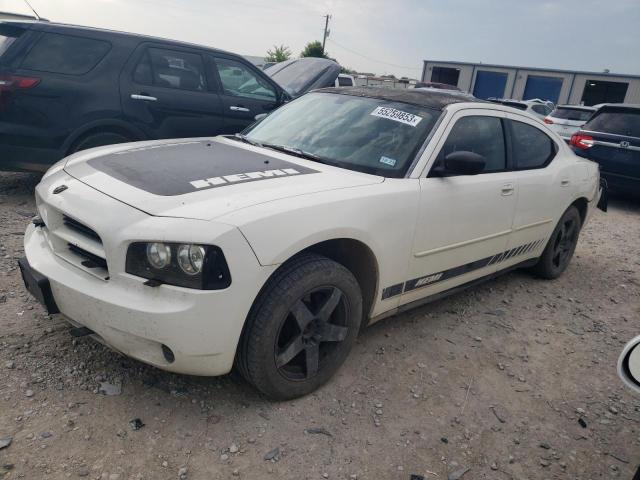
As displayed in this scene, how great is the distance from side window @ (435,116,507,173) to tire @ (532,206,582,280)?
49.5 inches

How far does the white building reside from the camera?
32.3m

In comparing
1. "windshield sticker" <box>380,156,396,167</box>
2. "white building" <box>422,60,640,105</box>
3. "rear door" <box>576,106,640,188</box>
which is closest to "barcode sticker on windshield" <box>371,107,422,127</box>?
"windshield sticker" <box>380,156,396,167</box>

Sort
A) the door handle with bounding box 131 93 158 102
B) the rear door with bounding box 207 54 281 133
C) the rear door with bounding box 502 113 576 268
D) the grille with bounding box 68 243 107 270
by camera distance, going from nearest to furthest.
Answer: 1. the grille with bounding box 68 243 107 270
2. the rear door with bounding box 502 113 576 268
3. the door handle with bounding box 131 93 158 102
4. the rear door with bounding box 207 54 281 133

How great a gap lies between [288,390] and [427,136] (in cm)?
173

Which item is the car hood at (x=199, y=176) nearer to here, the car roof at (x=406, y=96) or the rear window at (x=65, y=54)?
the car roof at (x=406, y=96)

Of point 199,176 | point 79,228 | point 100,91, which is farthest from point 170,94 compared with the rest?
point 79,228

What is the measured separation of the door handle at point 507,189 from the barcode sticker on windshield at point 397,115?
862 millimetres

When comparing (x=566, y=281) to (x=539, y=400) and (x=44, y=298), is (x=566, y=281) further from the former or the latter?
(x=44, y=298)

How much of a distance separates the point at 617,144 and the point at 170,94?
658 cm

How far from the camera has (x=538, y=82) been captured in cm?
3494

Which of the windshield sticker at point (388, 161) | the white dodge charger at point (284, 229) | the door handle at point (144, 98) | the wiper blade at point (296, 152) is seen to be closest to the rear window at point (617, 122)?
the white dodge charger at point (284, 229)

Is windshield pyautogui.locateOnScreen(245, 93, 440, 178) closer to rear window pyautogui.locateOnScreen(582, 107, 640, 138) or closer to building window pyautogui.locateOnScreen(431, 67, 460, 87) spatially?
rear window pyautogui.locateOnScreen(582, 107, 640, 138)

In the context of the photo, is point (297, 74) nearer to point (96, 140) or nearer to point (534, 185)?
point (96, 140)

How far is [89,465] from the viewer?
204cm
